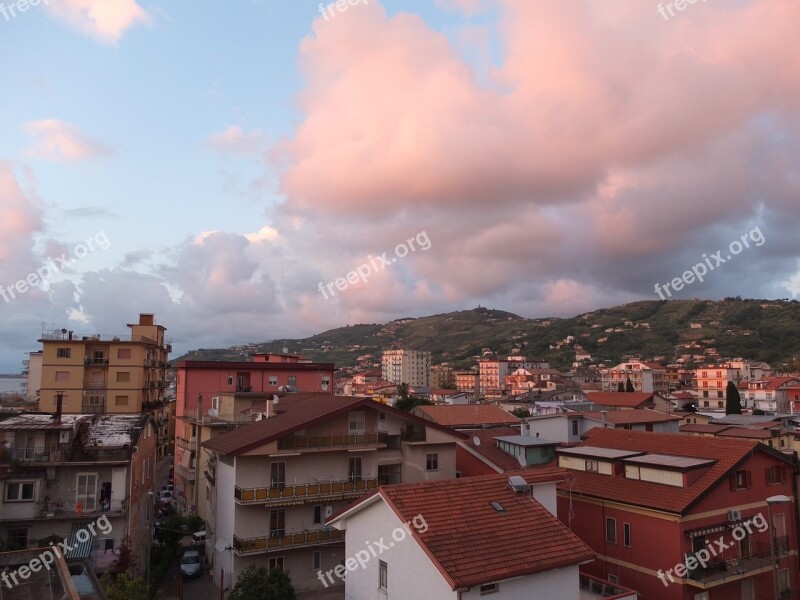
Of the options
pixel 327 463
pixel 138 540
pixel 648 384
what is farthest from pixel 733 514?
pixel 648 384

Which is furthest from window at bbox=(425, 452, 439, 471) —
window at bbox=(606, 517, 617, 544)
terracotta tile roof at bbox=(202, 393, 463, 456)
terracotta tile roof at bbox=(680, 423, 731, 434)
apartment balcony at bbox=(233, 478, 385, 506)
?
terracotta tile roof at bbox=(680, 423, 731, 434)

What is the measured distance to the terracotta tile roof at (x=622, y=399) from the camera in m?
77.9

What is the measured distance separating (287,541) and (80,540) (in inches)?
362

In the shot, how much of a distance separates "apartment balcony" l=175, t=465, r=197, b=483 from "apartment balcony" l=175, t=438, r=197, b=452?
154 cm

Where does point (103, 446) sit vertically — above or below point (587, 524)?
above

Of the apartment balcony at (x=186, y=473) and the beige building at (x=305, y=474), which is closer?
the beige building at (x=305, y=474)

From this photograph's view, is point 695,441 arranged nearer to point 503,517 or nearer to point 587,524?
point 587,524

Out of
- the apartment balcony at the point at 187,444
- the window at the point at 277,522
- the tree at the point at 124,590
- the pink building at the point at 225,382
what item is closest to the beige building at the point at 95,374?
the pink building at the point at 225,382

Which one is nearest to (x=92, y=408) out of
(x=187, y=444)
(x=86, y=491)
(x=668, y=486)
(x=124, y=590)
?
(x=187, y=444)

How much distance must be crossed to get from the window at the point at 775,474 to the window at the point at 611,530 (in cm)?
864

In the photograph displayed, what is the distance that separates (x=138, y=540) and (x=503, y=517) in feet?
65.8

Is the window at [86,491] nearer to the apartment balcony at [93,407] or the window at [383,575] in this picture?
the window at [383,575]

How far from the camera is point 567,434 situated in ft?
143

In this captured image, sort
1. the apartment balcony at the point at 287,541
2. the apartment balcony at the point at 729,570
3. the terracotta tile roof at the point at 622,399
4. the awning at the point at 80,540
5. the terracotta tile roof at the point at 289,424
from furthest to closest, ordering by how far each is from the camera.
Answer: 1. the terracotta tile roof at the point at 622,399
2. the terracotta tile roof at the point at 289,424
3. the apartment balcony at the point at 287,541
4. the awning at the point at 80,540
5. the apartment balcony at the point at 729,570
